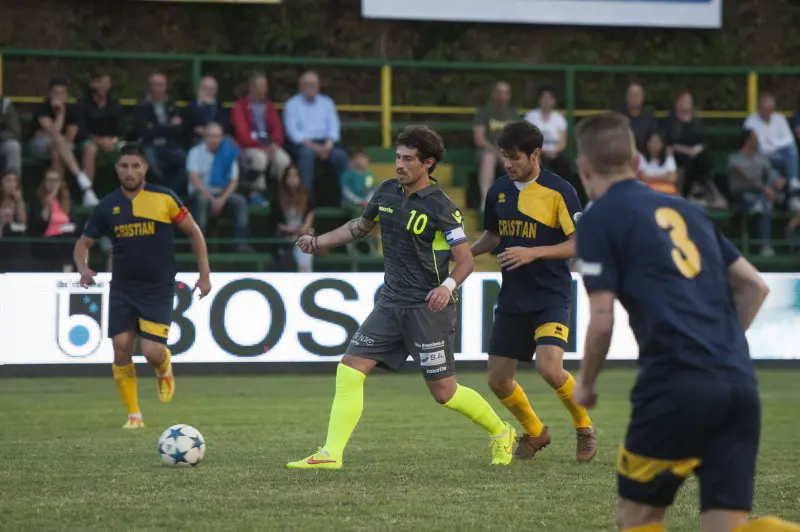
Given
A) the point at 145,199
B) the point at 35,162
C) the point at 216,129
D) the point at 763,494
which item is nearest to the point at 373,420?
the point at 145,199

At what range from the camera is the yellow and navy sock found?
342 inches

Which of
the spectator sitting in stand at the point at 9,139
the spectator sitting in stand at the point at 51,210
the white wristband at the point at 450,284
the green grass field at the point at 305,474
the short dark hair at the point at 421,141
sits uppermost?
the spectator sitting in stand at the point at 9,139

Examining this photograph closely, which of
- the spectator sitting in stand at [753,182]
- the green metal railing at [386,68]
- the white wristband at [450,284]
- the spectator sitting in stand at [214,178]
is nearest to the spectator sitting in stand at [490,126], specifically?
the green metal railing at [386,68]

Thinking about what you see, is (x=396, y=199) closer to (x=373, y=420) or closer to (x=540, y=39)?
(x=373, y=420)

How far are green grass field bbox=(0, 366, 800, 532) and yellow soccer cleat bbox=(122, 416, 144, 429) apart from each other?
0.18 meters

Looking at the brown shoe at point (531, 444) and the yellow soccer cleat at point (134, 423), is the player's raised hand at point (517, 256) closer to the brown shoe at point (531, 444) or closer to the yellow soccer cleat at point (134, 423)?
the brown shoe at point (531, 444)

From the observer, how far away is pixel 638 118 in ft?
61.5

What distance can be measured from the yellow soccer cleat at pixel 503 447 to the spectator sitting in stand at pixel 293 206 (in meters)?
8.81

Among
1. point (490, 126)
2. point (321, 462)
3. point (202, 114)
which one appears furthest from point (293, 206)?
point (321, 462)

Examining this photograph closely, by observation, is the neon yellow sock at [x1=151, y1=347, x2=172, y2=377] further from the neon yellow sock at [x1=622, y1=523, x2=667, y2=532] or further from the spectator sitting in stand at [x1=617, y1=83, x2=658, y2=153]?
the spectator sitting in stand at [x1=617, y1=83, x2=658, y2=153]

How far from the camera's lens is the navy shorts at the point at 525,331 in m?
8.55

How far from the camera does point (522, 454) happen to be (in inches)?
345

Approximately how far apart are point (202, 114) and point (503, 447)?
1031cm

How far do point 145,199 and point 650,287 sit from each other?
7.07 metres
